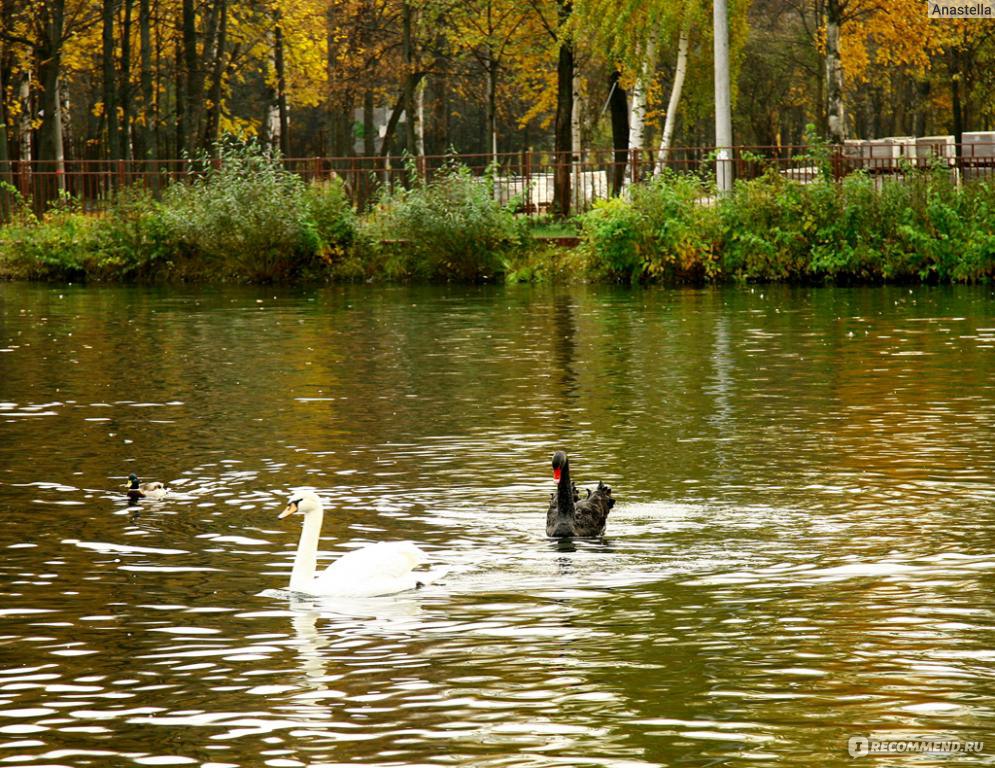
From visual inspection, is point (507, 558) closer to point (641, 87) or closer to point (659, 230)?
point (659, 230)

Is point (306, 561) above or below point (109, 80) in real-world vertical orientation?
below

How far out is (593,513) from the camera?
1327 centimetres

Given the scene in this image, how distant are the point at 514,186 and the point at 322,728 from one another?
3970cm

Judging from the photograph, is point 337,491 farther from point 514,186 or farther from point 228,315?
point 514,186

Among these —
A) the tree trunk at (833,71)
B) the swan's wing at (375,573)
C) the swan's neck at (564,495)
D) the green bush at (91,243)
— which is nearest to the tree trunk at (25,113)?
the green bush at (91,243)

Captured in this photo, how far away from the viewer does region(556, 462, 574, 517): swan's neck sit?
13.3 metres

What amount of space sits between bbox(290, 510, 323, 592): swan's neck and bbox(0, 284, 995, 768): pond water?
0.14m

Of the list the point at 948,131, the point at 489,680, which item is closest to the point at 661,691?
the point at 489,680

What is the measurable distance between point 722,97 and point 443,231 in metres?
6.92

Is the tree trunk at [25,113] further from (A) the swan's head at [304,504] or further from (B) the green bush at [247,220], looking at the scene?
(A) the swan's head at [304,504]

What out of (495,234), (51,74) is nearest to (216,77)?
(51,74)

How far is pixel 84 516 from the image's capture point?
14477 mm

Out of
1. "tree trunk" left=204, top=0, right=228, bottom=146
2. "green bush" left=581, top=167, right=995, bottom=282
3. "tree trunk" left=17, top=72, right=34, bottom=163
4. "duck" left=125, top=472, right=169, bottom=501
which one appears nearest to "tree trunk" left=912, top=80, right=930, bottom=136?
"tree trunk" left=204, top=0, right=228, bottom=146

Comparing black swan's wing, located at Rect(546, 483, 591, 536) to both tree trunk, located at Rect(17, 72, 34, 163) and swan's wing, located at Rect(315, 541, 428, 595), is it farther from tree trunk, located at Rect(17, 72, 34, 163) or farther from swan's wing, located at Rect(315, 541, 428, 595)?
tree trunk, located at Rect(17, 72, 34, 163)
